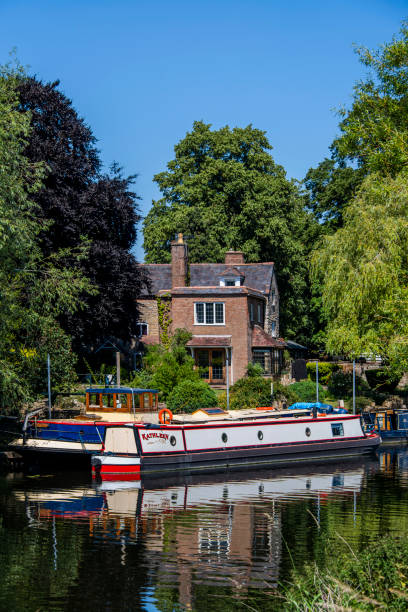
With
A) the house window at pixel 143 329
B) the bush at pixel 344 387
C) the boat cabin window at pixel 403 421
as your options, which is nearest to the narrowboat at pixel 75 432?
the boat cabin window at pixel 403 421

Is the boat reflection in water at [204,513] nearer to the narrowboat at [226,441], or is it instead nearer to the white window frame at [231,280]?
the narrowboat at [226,441]

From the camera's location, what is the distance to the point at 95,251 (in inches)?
1710

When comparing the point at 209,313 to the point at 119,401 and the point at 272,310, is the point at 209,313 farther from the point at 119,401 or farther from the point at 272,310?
the point at 119,401

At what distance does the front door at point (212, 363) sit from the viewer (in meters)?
53.3

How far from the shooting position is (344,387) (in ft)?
163

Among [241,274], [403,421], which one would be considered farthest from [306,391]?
[241,274]

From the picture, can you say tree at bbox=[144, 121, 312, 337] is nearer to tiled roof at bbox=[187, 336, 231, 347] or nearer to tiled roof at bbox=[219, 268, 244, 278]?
tiled roof at bbox=[219, 268, 244, 278]

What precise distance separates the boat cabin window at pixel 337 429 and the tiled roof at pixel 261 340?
1663 cm

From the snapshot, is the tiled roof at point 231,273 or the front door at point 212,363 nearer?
the front door at point 212,363

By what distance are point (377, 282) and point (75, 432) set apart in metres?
14.2

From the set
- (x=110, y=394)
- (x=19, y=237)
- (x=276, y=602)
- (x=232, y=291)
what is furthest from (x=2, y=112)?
(x=232, y=291)

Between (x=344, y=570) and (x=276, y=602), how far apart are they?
3379 mm

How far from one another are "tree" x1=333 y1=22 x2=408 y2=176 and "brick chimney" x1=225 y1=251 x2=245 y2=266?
24.9 meters

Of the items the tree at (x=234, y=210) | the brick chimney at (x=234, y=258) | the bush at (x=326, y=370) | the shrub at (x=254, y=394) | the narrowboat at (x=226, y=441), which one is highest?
the tree at (x=234, y=210)
